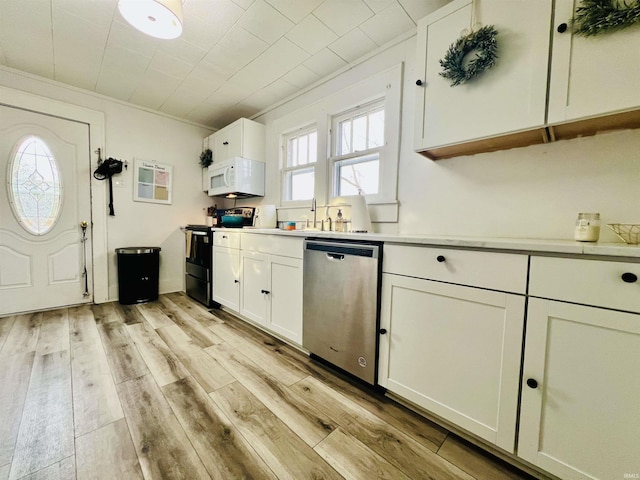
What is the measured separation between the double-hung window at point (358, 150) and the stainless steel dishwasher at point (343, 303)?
0.82 meters

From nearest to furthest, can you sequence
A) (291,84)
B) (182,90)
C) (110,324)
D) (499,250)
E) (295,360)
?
(499,250), (295,360), (110,324), (291,84), (182,90)

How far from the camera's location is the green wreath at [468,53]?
119 centimetres

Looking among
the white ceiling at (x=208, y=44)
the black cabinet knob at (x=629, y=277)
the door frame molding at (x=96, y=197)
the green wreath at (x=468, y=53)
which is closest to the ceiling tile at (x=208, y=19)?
the white ceiling at (x=208, y=44)

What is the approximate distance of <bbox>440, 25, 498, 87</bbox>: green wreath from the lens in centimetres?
119

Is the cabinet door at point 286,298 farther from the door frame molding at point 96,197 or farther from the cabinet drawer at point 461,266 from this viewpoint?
the door frame molding at point 96,197

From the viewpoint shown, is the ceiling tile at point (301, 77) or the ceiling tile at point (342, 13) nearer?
the ceiling tile at point (342, 13)

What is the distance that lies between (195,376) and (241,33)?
2524mm

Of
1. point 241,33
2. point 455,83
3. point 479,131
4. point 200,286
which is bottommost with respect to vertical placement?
point 200,286

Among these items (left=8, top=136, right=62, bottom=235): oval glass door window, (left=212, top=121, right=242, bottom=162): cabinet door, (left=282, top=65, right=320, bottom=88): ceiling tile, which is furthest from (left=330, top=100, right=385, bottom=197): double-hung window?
(left=8, top=136, right=62, bottom=235): oval glass door window

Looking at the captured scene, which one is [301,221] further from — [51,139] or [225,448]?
[51,139]

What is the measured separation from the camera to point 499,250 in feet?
3.37

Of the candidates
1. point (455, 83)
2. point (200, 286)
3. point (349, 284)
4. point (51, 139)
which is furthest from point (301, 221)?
point (51, 139)

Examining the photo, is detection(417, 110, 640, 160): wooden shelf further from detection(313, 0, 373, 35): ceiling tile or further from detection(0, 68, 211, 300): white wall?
detection(0, 68, 211, 300): white wall

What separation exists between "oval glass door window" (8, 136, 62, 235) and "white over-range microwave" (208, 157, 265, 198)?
1.71m
